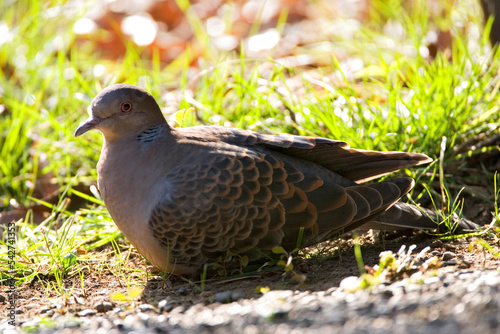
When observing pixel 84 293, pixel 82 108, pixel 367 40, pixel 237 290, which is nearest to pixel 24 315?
pixel 84 293

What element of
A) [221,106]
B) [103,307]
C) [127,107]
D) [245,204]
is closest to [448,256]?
[245,204]

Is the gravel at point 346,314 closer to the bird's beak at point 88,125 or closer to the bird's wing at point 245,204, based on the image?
the bird's wing at point 245,204

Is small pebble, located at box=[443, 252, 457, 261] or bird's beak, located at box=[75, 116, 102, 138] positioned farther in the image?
bird's beak, located at box=[75, 116, 102, 138]

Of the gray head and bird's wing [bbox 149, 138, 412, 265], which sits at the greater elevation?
the gray head

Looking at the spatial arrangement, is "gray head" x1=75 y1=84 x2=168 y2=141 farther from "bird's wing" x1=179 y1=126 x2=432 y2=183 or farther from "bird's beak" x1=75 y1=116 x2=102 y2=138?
"bird's wing" x1=179 y1=126 x2=432 y2=183

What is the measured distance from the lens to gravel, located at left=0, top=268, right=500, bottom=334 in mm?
2203

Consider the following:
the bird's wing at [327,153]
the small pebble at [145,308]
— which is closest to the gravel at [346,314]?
the small pebble at [145,308]

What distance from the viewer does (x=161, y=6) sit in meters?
8.23

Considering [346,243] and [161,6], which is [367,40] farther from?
[161,6]

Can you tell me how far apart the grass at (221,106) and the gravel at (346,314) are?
2.46 feet

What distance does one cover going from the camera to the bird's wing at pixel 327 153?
3705 millimetres

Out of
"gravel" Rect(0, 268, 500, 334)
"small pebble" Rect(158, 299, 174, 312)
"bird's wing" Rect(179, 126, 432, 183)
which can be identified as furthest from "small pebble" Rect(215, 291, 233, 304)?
"bird's wing" Rect(179, 126, 432, 183)

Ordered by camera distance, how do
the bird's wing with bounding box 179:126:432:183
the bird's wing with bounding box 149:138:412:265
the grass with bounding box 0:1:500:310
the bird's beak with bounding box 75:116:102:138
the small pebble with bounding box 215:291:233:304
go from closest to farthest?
the small pebble with bounding box 215:291:233:304 → the bird's wing with bounding box 149:138:412:265 → the bird's beak with bounding box 75:116:102:138 → the bird's wing with bounding box 179:126:432:183 → the grass with bounding box 0:1:500:310

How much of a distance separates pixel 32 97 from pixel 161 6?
331 centimetres
